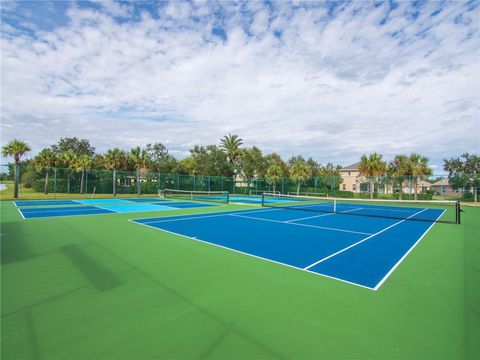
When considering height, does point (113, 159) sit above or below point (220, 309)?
above

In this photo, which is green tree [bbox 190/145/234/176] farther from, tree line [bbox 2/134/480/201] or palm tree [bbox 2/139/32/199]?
palm tree [bbox 2/139/32/199]

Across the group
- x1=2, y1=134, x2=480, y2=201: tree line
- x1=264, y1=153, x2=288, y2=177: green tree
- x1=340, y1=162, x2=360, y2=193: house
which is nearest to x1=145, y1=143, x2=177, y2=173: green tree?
x1=2, y1=134, x2=480, y2=201: tree line

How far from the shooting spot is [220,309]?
13.6 feet

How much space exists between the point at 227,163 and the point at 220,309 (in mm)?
47112

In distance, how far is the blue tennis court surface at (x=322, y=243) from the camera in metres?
6.09

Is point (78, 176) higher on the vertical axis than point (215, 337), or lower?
higher

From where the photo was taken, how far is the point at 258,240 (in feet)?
29.3

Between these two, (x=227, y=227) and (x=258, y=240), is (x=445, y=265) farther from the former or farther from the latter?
(x=227, y=227)

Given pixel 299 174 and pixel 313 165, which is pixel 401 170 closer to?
pixel 299 174

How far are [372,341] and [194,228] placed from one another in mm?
8415

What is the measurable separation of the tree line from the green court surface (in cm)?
2562

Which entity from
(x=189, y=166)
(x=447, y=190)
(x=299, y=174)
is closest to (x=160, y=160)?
(x=189, y=166)

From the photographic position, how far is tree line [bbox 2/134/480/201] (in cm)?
3297

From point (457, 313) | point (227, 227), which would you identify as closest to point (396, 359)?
point (457, 313)
